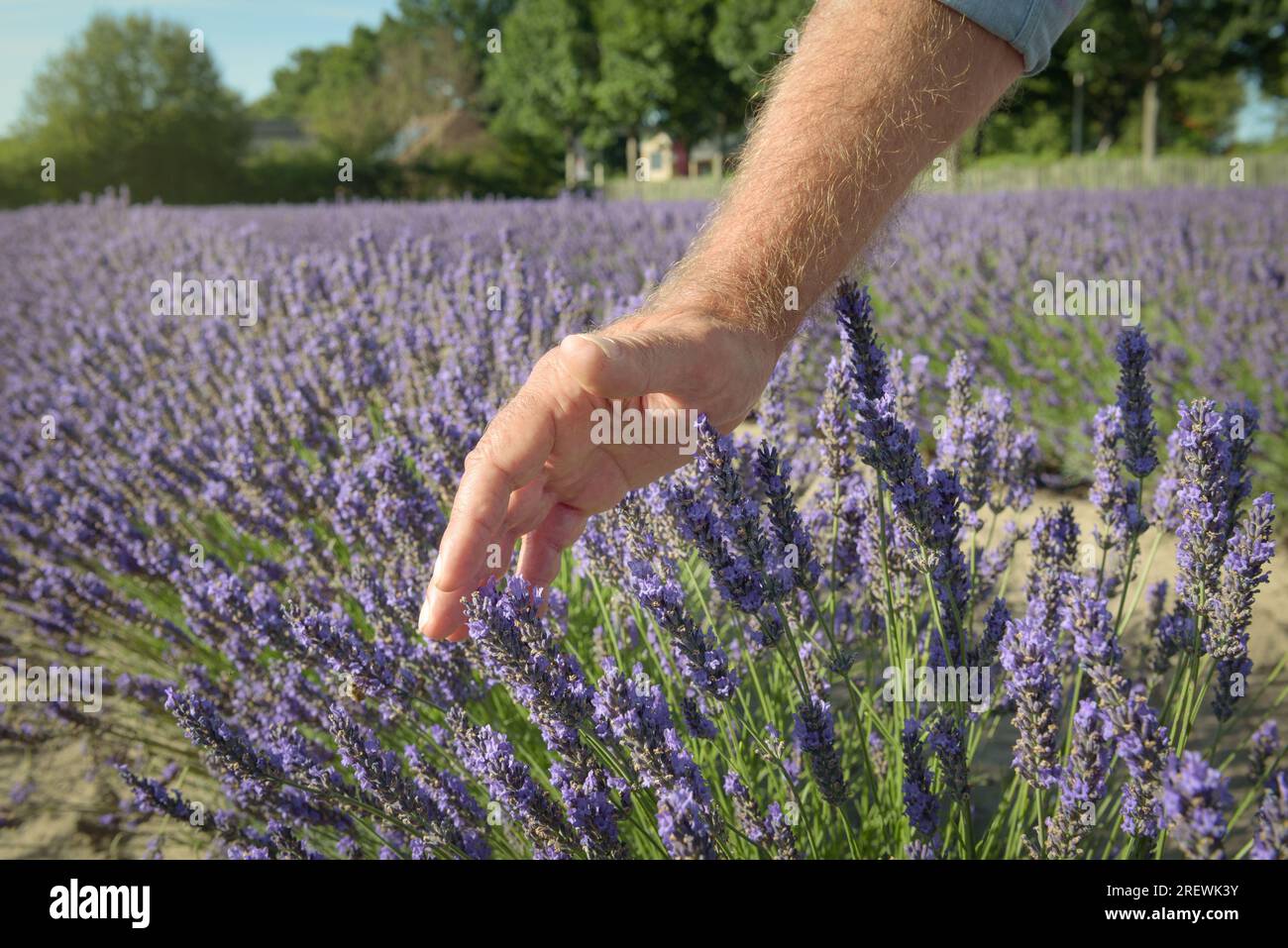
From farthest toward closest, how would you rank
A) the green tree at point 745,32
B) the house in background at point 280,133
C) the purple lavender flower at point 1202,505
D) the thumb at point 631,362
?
1. the house in background at point 280,133
2. the green tree at point 745,32
3. the purple lavender flower at point 1202,505
4. the thumb at point 631,362

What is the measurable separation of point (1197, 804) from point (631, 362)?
69 cm

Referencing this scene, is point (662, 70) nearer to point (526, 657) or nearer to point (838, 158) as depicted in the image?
point (838, 158)

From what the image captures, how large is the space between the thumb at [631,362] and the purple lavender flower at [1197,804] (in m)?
0.66

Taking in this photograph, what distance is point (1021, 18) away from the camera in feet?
4.45

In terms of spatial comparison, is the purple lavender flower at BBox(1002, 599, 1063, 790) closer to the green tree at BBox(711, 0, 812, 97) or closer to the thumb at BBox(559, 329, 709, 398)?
the thumb at BBox(559, 329, 709, 398)

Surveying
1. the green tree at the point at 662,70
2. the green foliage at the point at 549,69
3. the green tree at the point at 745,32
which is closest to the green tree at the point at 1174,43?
the green tree at the point at 745,32

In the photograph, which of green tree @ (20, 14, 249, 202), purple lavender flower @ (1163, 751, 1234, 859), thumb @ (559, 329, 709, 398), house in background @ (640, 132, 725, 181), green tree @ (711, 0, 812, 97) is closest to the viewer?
purple lavender flower @ (1163, 751, 1234, 859)

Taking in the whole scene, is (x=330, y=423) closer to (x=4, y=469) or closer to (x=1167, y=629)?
(x=4, y=469)

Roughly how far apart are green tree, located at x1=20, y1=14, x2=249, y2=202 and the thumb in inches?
1301

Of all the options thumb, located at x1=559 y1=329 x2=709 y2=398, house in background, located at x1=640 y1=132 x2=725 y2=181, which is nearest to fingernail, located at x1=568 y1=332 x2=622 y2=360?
thumb, located at x1=559 y1=329 x2=709 y2=398

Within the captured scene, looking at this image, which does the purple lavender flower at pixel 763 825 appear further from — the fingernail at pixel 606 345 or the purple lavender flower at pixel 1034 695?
the fingernail at pixel 606 345

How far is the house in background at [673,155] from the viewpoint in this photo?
35719 millimetres

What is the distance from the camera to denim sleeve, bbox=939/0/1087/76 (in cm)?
133

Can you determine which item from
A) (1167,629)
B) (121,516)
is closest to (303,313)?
(121,516)
